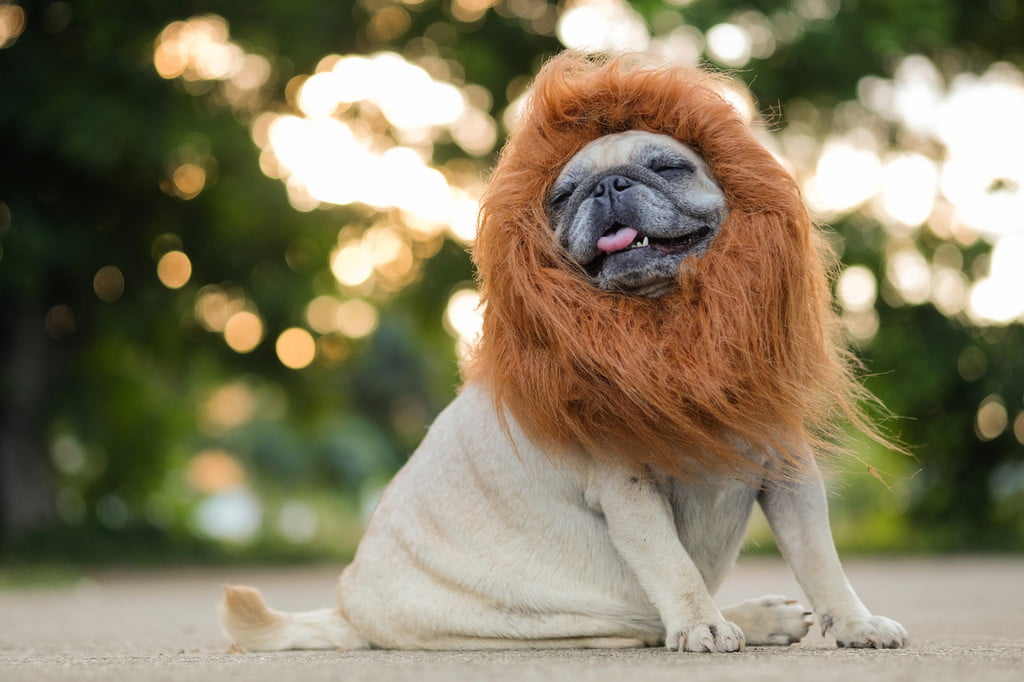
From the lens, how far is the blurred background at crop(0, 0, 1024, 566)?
10.7 meters

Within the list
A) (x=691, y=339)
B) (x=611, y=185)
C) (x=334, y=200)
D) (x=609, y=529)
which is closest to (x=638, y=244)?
(x=611, y=185)

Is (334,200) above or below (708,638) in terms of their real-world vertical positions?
above

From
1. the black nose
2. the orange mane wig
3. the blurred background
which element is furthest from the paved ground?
the blurred background

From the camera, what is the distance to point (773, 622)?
341cm

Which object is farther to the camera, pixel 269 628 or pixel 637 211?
pixel 269 628

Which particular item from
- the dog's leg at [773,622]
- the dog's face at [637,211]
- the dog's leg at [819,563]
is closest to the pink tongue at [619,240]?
the dog's face at [637,211]

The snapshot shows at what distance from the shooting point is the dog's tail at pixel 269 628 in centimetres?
373

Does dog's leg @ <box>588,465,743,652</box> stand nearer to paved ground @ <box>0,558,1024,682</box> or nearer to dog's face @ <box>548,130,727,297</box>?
paved ground @ <box>0,558,1024,682</box>

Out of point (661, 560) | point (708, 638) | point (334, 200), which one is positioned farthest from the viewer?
point (334, 200)

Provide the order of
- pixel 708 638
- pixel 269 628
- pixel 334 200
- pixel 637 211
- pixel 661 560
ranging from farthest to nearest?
pixel 334 200 < pixel 269 628 < pixel 637 211 < pixel 661 560 < pixel 708 638

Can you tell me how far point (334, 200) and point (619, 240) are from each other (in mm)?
9195

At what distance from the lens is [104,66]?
1070 cm

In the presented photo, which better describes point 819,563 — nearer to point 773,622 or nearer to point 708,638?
point 773,622

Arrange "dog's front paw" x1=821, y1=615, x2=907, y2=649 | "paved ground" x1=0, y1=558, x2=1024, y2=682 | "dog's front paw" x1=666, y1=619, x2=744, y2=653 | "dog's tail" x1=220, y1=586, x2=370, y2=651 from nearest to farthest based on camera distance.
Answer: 1. "paved ground" x1=0, y1=558, x2=1024, y2=682
2. "dog's front paw" x1=666, y1=619, x2=744, y2=653
3. "dog's front paw" x1=821, y1=615, x2=907, y2=649
4. "dog's tail" x1=220, y1=586, x2=370, y2=651
